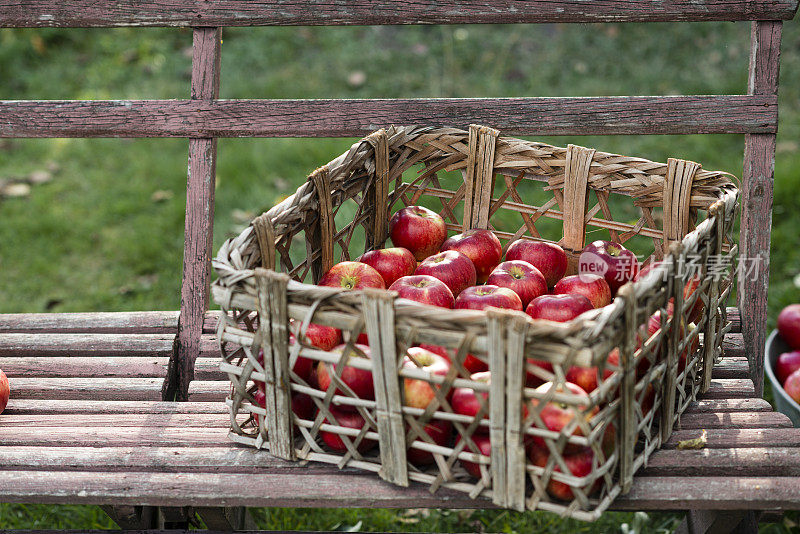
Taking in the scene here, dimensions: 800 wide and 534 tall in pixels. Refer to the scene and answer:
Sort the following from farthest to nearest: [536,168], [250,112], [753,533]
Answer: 1. [250,112]
2. [536,168]
3. [753,533]

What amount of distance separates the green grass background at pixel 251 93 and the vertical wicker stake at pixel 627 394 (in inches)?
73.6

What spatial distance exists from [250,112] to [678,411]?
1228 mm

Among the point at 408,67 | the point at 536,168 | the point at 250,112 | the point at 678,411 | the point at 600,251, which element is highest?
the point at 408,67

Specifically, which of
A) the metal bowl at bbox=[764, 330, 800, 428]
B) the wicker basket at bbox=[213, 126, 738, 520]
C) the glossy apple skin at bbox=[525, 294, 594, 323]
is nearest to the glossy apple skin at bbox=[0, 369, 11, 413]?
the wicker basket at bbox=[213, 126, 738, 520]

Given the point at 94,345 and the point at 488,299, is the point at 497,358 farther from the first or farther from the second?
the point at 94,345

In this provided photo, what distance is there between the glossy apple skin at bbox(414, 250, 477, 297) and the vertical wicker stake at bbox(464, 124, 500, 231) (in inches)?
9.1

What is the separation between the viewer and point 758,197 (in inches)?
75.3

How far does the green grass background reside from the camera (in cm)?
326

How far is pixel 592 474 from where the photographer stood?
1.16 meters

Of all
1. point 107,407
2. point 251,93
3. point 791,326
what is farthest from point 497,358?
point 251,93

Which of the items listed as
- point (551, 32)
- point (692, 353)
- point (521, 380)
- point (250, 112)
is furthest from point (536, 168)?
point (551, 32)

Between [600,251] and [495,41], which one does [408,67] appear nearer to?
[495,41]

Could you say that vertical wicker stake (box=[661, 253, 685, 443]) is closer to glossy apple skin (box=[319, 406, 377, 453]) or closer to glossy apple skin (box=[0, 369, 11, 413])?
glossy apple skin (box=[319, 406, 377, 453])

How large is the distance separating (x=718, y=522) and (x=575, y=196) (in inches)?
29.0
